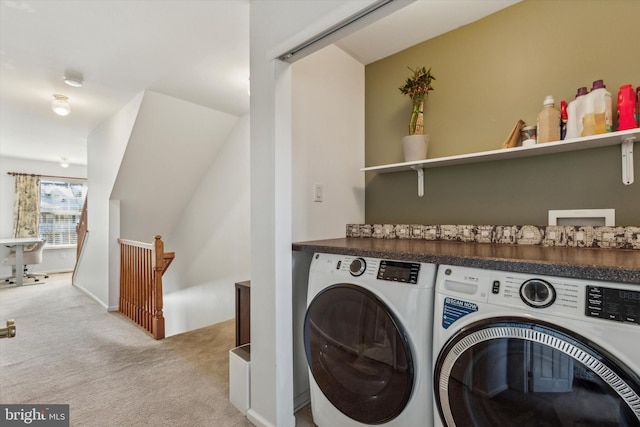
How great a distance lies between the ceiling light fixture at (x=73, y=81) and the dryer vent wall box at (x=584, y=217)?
368 cm

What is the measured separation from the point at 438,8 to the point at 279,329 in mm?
1959

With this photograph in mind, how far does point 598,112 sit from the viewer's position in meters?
1.34

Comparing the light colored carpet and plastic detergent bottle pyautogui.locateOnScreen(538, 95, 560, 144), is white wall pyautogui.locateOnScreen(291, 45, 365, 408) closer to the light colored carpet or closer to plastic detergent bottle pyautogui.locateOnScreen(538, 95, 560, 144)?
the light colored carpet

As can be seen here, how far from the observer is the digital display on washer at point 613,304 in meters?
0.78

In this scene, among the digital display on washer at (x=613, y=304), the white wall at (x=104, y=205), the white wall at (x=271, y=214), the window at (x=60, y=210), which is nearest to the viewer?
the digital display on washer at (x=613, y=304)

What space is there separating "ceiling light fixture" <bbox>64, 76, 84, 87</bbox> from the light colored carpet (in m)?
2.33

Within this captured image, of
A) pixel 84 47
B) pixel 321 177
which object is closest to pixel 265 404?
pixel 321 177

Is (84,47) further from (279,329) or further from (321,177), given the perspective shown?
(279,329)

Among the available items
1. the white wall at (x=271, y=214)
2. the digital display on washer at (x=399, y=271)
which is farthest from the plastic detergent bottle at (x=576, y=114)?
the white wall at (x=271, y=214)

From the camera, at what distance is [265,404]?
1.59 metres

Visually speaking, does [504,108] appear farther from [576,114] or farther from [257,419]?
[257,419]

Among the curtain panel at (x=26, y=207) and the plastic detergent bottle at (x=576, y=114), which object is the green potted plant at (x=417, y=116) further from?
the curtain panel at (x=26, y=207)

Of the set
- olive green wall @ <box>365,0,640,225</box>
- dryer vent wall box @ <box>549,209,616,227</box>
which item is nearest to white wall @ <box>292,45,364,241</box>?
olive green wall @ <box>365,0,640,225</box>

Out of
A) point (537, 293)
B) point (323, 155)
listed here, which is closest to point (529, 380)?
point (537, 293)
